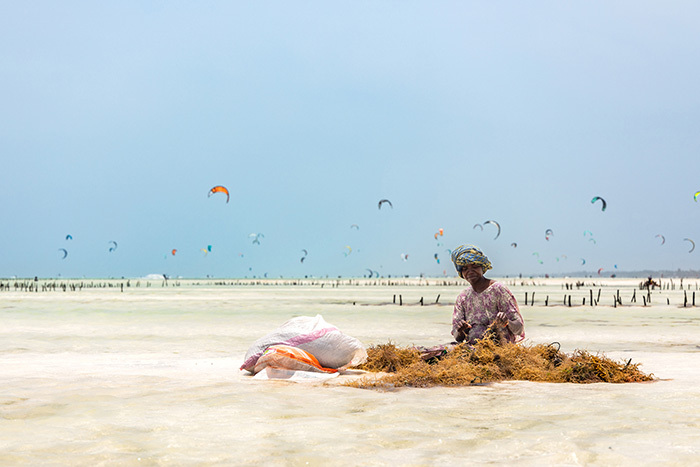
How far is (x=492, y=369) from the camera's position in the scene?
6.86 metres

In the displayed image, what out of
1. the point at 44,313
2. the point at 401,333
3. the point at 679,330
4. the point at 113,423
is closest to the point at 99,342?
the point at 401,333

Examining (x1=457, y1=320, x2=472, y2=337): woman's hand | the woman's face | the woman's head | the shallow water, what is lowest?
the shallow water

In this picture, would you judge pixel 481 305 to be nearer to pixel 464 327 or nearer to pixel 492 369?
pixel 464 327

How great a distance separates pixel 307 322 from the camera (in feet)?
26.2

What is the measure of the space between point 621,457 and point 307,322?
4.75 metres

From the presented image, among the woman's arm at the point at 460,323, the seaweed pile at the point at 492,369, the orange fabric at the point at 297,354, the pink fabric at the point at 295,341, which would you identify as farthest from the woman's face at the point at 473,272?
the orange fabric at the point at 297,354

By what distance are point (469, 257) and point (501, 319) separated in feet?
2.54

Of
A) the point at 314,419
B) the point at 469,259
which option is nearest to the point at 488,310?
→ the point at 469,259

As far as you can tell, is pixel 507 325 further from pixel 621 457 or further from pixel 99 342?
pixel 99 342

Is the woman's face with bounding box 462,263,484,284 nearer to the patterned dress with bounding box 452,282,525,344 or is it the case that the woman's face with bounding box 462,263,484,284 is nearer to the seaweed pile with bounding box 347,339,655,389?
the patterned dress with bounding box 452,282,525,344

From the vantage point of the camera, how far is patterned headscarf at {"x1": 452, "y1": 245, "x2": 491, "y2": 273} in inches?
288

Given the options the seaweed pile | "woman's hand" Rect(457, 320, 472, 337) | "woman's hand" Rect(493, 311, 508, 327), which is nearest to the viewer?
the seaweed pile

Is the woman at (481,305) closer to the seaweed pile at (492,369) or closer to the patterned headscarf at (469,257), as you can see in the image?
the patterned headscarf at (469,257)

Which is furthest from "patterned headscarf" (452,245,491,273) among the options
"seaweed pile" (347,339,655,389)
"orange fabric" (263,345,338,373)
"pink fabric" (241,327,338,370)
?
"orange fabric" (263,345,338,373)
